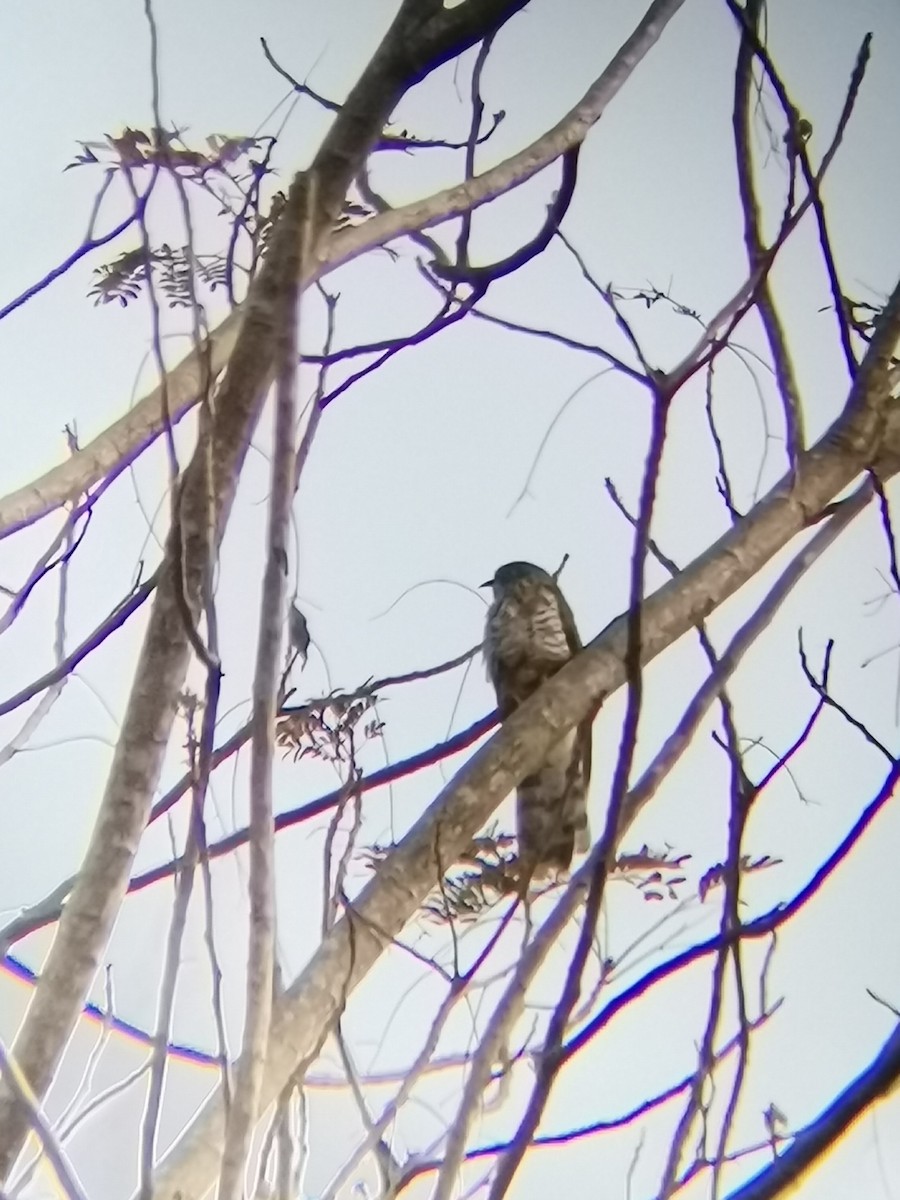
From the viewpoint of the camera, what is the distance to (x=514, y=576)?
4.36ft

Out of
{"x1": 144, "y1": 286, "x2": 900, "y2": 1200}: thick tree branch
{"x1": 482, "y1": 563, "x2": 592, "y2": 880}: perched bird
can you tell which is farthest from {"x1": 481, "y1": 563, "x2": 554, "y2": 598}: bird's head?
{"x1": 144, "y1": 286, "x2": 900, "y2": 1200}: thick tree branch

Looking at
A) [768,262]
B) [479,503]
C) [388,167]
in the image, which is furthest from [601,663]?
[388,167]

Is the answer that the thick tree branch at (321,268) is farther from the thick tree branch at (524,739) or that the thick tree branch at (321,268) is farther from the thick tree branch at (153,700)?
the thick tree branch at (524,739)

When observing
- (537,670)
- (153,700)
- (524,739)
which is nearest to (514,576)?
(537,670)

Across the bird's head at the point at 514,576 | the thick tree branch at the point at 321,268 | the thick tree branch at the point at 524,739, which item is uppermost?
the thick tree branch at the point at 321,268

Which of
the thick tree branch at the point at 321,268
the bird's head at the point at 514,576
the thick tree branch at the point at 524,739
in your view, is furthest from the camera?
the bird's head at the point at 514,576

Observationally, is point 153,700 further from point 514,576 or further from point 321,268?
point 514,576

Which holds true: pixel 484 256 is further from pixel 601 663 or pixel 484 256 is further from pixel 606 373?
pixel 601 663

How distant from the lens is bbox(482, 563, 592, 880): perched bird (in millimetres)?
1024

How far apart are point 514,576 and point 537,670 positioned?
0.53ft

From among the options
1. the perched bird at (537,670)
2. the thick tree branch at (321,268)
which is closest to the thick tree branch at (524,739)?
the perched bird at (537,670)

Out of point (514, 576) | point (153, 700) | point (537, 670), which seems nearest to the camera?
point (153, 700)

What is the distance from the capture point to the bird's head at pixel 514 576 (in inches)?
52.2

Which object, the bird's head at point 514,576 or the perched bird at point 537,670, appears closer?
the perched bird at point 537,670
